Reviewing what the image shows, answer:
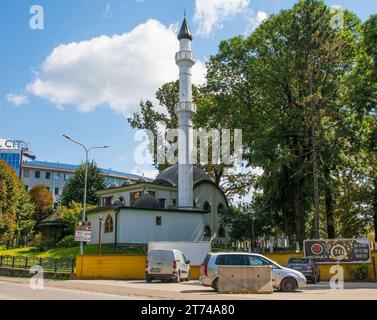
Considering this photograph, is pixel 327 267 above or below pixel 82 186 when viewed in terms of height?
below

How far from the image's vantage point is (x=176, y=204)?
50.5m

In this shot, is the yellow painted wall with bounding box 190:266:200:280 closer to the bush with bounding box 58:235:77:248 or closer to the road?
the road

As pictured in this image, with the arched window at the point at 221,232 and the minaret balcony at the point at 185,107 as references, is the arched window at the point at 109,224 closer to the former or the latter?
the minaret balcony at the point at 185,107

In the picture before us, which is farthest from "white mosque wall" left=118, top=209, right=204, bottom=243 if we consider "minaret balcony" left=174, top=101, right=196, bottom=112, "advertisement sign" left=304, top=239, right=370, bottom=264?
"advertisement sign" left=304, top=239, right=370, bottom=264

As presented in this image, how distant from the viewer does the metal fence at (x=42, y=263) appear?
26734mm

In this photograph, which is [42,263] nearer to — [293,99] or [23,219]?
[293,99]

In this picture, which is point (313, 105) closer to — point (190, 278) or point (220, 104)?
point (220, 104)

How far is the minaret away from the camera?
47469mm

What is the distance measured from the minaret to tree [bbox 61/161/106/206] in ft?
57.6

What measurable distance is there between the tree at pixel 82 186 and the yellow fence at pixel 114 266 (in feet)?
113

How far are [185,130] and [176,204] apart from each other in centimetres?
858

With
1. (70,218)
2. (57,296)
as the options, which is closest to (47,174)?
(70,218)
